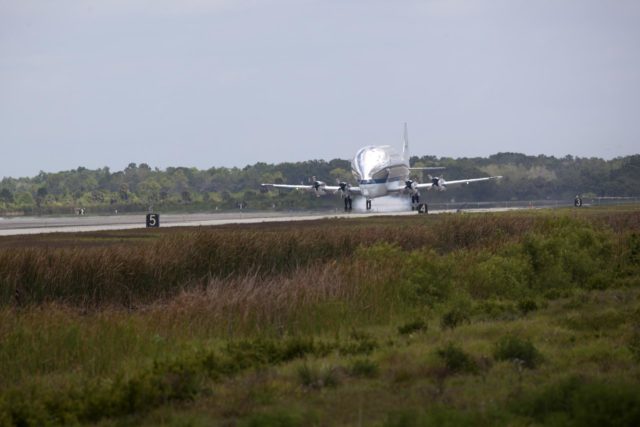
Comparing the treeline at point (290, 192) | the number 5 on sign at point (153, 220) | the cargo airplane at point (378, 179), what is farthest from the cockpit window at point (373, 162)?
the number 5 on sign at point (153, 220)

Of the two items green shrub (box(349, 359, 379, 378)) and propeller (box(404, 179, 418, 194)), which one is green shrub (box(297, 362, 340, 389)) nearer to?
green shrub (box(349, 359, 379, 378))

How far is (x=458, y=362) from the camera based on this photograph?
14609 millimetres

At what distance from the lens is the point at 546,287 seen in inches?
1094

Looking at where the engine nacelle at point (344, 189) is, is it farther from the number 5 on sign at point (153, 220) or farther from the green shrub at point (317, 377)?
the green shrub at point (317, 377)

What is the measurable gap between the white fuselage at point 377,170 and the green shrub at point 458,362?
262ft

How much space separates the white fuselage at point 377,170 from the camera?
95.0m

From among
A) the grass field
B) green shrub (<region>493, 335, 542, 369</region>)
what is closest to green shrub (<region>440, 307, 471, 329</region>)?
the grass field

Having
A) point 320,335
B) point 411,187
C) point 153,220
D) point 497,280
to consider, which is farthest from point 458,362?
point 411,187

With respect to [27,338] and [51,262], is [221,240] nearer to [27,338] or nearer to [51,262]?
[51,262]

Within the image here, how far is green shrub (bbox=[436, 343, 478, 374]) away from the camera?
47.5ft

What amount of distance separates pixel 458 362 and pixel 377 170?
8072 centimetres

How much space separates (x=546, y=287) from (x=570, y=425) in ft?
57.2

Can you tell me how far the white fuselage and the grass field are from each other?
61277 mm

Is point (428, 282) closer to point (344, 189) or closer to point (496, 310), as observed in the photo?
point (496, 310)
